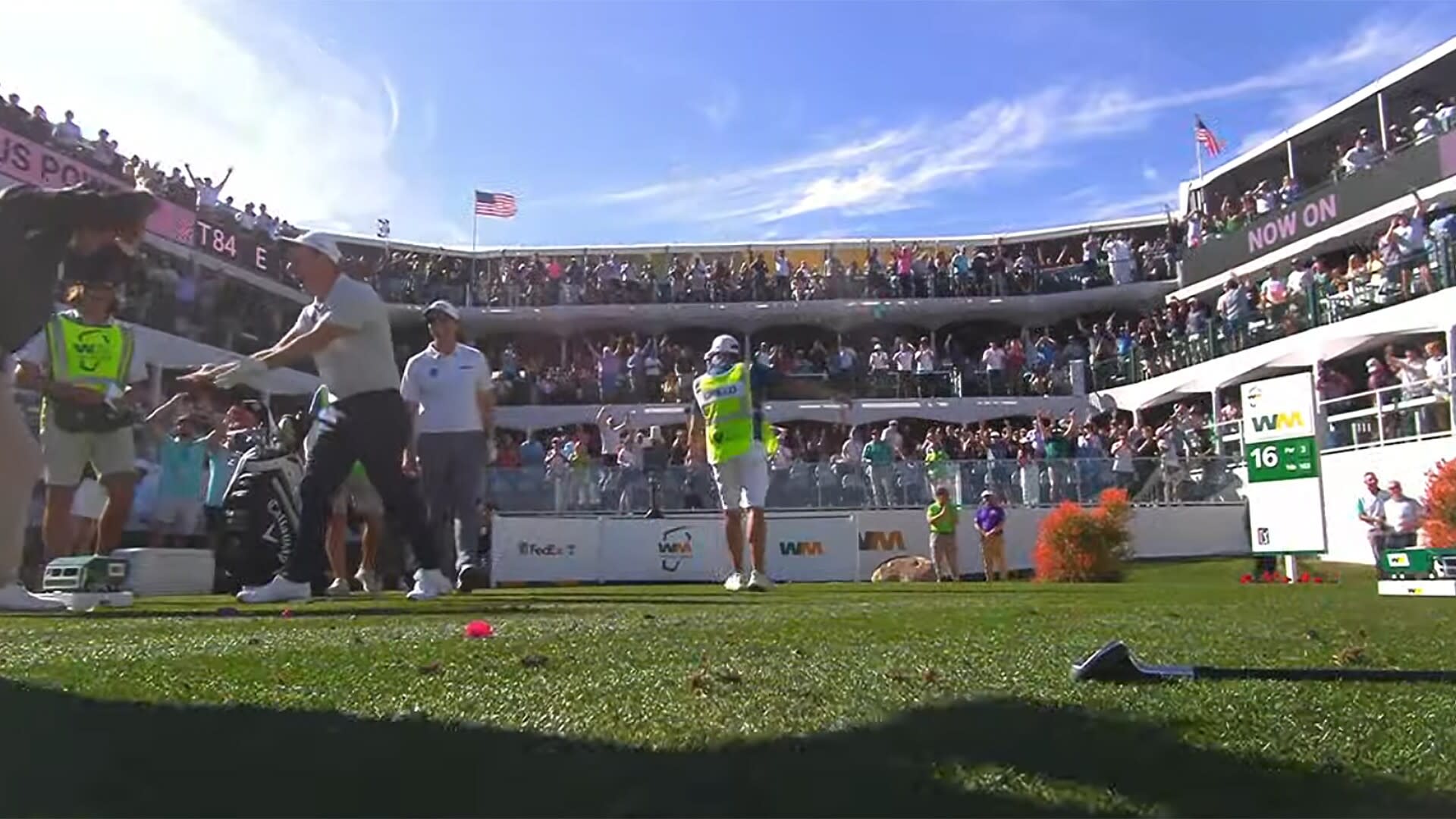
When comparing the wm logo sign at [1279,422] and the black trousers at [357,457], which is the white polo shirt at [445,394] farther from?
the wm logo sign at [1279,422]

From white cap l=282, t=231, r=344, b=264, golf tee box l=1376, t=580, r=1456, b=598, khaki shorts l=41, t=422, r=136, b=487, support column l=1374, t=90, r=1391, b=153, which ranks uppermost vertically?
support column l=1374, t=90, r=1391, b=153

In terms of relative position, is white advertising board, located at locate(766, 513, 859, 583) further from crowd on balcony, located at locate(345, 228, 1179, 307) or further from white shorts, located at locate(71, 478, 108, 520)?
crowd on balcony, located at locate(345, 228, 1179, 307)

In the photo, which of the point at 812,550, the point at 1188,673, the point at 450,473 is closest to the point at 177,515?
the point at 450,473

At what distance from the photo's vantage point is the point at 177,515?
11859 mm

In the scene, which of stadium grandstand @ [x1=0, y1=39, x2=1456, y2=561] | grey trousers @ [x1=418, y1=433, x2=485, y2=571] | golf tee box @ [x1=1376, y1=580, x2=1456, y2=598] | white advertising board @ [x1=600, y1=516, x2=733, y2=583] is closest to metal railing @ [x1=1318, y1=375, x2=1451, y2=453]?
stadium grandstand @ [x1=0, y1=39, x2=1456, y2=561]

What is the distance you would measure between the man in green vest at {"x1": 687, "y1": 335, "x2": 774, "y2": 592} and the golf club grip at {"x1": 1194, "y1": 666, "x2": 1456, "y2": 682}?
5924mm

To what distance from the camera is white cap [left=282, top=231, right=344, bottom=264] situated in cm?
653

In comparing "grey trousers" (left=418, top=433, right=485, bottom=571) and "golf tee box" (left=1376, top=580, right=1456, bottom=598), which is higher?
"grey trousers" (left=418, top=433, right=485, bottom=571)

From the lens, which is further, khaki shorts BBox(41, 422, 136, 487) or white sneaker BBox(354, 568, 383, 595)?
white sneaker BBox(354, 568, 383, 595)

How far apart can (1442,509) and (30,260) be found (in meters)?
15.2

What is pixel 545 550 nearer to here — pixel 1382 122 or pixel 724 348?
pixel 724 348

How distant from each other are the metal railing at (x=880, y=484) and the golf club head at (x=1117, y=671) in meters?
15.9

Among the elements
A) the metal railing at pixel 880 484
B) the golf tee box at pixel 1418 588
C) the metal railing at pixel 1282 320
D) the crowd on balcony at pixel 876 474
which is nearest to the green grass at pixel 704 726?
the golf tee box at pixel 1418 588

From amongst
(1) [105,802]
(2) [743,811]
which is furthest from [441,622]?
(2) [743,811]
